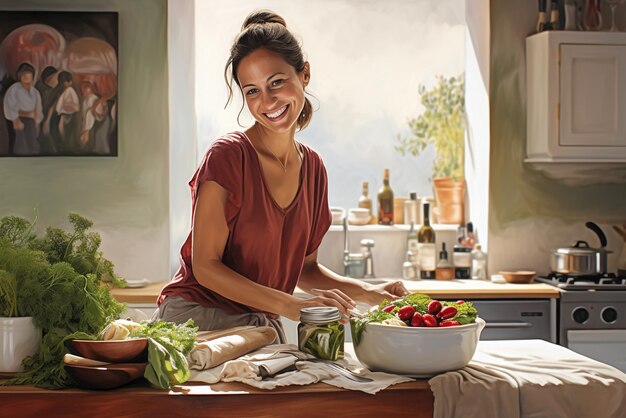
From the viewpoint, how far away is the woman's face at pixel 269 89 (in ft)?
7.76

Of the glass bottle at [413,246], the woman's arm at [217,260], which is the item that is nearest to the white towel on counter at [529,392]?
the woman's arm at [217,260]

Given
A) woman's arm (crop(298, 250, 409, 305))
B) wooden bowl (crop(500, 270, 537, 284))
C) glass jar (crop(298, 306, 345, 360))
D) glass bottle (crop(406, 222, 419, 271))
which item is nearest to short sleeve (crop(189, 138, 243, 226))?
woman's arm (crop(298, 250, 409, 305))

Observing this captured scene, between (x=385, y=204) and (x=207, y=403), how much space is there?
350 centimetres

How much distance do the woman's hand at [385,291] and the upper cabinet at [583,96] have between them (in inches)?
95.2

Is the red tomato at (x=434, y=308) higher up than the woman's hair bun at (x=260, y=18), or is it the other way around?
the woman's hair bun at (x=260, y=18)

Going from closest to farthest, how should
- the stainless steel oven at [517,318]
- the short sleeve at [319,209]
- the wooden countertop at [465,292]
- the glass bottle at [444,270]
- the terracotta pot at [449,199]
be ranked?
the short sleeve at [319,209], the wooden countertop at [465,292], the stainless steel oven at [517,318], the glass bottle at [444,270], the terracotta pot at [449,199]

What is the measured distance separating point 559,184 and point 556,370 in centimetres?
304

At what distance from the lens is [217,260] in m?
2.34

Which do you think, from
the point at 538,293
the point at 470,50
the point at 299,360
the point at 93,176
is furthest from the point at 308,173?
the point at 470,50

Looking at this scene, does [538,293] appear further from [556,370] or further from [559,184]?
[556,370]

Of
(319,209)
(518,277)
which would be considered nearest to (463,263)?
(518,277)

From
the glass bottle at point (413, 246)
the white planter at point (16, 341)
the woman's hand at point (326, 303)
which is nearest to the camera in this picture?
the white planter at point (16, 341)

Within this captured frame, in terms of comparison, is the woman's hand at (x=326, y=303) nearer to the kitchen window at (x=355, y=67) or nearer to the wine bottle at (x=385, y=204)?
the wine bottle at (x=385, y=204)

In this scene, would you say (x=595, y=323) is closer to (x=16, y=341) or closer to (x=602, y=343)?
(x=602, y=343)
